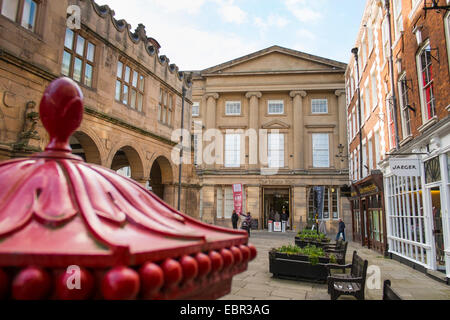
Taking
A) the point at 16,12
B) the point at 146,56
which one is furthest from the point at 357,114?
the point at 16,12

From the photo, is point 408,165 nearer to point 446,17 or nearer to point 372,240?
point 446,17

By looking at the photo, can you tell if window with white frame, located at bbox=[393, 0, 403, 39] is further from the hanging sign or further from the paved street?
the paved street

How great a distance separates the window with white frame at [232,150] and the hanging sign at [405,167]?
21224 millimetres

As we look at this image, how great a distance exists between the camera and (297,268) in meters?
7.97

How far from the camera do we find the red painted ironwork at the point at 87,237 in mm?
648

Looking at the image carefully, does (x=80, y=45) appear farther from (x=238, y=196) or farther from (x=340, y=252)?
(x=238, y=196)

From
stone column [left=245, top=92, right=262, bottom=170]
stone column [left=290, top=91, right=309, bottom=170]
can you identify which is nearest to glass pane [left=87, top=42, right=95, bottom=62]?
stone column [left=245, top=92, right=262, bottom=170]

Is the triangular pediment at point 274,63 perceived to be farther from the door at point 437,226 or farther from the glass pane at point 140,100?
the door at point 437,226

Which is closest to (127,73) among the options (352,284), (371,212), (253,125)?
(352,284)

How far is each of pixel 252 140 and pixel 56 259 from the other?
3057cm

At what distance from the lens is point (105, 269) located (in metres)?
0.67

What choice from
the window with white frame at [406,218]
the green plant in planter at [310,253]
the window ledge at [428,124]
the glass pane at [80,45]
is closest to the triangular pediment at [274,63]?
the window with white frame at [406,218]

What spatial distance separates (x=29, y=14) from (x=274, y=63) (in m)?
27.4

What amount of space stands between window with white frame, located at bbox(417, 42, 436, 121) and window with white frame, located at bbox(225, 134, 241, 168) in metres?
21.5
